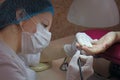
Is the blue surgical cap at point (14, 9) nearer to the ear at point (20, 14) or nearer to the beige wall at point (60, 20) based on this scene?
the ear at point (20, 14)

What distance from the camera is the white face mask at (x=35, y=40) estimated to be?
104cm

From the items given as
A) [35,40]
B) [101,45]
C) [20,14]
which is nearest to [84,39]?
[101,45]

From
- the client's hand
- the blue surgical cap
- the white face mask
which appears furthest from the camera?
the client's hand

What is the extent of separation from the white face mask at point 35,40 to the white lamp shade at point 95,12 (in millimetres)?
244

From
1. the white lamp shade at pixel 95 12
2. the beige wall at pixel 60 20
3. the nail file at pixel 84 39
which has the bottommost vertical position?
the beige wall at pixel 60 20

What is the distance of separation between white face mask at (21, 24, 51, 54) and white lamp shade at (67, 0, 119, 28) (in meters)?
0.24

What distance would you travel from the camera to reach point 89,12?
4.00 ft

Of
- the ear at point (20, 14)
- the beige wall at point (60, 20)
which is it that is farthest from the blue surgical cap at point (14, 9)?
the beige wall at point (60, 20)

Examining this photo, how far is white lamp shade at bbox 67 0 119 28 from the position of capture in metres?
1.22

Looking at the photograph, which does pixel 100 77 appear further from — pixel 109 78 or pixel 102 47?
pixel 102 47

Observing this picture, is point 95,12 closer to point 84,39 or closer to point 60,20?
point 84,39

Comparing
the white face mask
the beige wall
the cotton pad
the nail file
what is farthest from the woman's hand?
the beige wall

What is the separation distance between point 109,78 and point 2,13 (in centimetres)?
69

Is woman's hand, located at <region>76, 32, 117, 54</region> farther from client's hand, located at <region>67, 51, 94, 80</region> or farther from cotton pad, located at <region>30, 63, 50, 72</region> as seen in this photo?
cotton pad, located at <region>30, 63, 50, 72</region>
